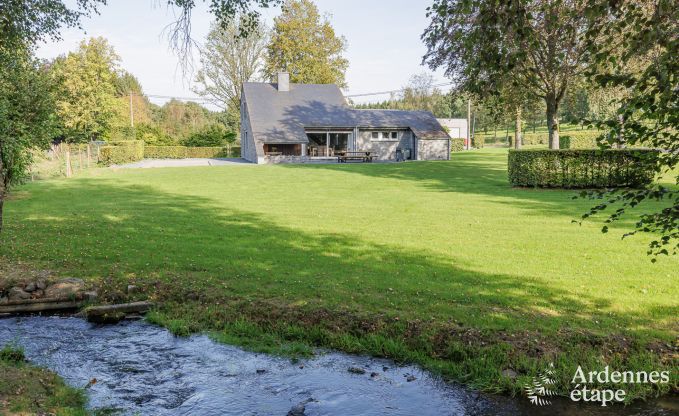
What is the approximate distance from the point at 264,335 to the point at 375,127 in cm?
4314

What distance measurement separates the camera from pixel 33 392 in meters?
5.28

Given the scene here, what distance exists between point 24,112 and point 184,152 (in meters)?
39.3

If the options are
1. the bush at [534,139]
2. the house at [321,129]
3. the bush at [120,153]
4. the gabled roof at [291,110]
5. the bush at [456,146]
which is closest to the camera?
the bush at [120,153]

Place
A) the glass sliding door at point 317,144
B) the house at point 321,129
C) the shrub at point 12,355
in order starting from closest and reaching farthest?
the shrub at point 12,355
the house at point 321,129
the glass sliding door at point 317,144

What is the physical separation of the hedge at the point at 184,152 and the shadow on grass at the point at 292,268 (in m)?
43.7

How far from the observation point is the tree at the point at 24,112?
1834cm

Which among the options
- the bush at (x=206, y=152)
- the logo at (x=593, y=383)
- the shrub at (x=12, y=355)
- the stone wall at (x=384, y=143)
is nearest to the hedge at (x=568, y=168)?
the logo at (x=593, y=383)

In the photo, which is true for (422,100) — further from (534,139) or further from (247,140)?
(247,140)

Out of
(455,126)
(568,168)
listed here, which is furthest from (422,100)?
(568,168)

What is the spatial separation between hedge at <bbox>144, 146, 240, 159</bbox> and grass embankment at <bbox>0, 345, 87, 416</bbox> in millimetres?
54592

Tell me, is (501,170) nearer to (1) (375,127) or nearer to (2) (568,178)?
(2) (568,178)

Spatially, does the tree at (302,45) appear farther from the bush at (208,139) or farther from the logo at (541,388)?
the logo at (541,388)

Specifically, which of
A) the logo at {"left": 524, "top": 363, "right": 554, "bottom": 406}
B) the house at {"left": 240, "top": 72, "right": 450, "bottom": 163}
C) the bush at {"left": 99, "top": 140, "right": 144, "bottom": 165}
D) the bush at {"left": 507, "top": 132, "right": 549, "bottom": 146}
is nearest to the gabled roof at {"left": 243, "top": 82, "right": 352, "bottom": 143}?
the house at {"left": 240, "top": 72, "right": 450, "bottom": 163}

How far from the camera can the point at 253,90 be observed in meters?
52.0
